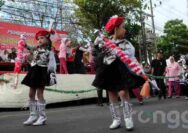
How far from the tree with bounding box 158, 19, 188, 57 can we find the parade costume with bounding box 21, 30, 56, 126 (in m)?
68.8

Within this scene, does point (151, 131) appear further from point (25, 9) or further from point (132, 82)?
point (25, 9)

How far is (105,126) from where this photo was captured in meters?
7.74

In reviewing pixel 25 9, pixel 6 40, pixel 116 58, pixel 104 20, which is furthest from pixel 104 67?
pixel 25 9

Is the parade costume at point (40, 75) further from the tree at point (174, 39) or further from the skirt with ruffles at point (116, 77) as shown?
the tree at point (174, 39)

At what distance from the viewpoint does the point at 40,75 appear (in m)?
8.37

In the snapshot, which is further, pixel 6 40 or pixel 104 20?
pixel 104 20

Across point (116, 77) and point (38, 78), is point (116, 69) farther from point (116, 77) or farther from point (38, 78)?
point (38, 78)

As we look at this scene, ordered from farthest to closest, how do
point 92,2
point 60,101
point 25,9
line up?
1. point 25,9
2. point 92,2
3. point 60,101

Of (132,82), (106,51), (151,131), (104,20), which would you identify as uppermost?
(104,20)

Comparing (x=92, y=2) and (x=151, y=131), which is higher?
(x=92, y=2)

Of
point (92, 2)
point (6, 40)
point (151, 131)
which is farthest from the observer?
point (92, 2)

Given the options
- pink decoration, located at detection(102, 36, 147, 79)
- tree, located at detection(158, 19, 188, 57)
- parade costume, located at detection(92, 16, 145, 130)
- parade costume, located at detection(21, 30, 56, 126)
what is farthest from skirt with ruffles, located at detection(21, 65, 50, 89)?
tree, located at detection(158, 19, 188, 57)

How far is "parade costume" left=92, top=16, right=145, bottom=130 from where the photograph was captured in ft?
23.7

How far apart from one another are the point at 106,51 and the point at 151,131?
1429mm
